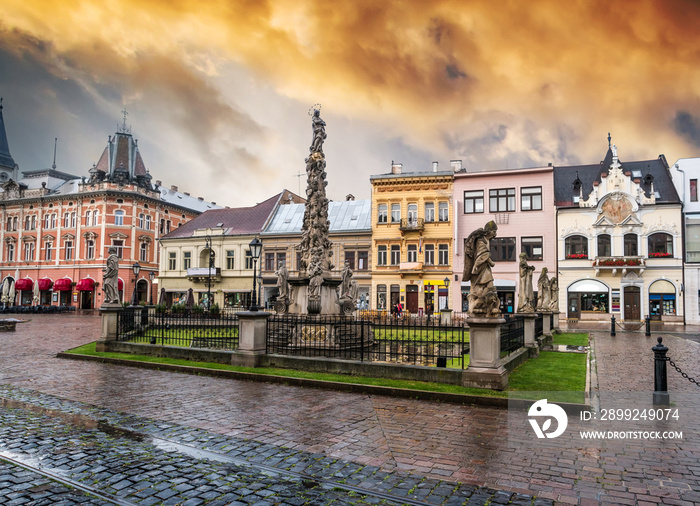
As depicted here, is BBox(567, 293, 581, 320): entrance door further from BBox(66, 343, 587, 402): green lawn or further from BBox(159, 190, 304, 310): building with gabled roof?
BBox(159, 190, 304, 310): building with gabled roof

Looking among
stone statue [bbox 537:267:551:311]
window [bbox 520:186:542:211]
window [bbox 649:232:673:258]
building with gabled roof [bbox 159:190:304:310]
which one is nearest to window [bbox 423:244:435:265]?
window [bbox 520:186:542:211]

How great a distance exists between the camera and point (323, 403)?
31.3ft

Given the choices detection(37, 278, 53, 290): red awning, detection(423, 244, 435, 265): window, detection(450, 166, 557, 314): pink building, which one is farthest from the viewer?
detection(37, 278, 53, 290): red awning

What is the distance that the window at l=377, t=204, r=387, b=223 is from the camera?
46.2 m

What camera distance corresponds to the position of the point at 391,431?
752cm

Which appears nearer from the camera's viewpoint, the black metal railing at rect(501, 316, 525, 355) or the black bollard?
the black bollard

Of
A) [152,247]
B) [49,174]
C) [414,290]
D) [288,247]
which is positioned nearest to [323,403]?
[414,290]

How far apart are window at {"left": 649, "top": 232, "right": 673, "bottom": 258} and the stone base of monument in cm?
3300

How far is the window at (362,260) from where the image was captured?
46156 millimetres

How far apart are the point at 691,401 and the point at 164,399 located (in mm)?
10572

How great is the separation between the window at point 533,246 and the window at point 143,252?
147 ft

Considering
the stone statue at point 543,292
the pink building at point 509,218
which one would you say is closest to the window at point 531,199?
the pink building at point 509,218

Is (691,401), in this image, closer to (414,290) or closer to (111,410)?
(111,410)

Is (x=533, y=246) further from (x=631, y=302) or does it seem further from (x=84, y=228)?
(x=84, y=228)
